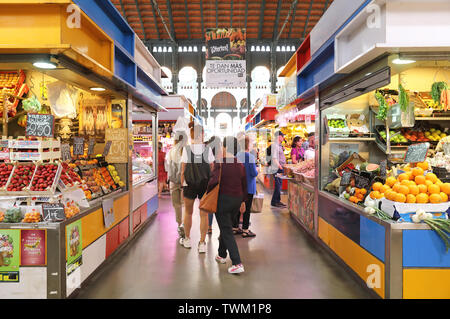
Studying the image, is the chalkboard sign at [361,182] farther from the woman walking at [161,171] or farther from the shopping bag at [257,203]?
the woman walking at [161,171]

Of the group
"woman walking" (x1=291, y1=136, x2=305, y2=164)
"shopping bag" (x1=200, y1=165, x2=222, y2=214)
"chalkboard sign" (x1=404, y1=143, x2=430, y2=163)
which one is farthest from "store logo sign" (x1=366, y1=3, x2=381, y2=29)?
"woman walking" (x1=291, y1=136, x2=305, y2=164)

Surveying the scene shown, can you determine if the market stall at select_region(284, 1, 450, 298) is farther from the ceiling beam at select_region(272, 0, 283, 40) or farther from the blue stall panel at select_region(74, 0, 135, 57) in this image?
the ceiling beam at select_region(272, 0, 283, 40)

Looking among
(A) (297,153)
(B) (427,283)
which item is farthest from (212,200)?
(A) (297,153)

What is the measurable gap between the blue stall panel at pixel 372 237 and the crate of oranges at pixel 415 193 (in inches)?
9.8

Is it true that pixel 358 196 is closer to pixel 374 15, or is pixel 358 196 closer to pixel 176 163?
pixel 374 15

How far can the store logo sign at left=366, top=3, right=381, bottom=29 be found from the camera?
9.80ft

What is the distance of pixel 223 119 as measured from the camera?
99.2 ft

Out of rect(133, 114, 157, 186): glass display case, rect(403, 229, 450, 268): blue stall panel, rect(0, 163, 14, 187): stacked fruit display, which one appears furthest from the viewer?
rect(133, 114, 157, 186): glass display case

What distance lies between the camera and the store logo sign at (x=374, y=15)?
2988mm

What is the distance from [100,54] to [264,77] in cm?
2109

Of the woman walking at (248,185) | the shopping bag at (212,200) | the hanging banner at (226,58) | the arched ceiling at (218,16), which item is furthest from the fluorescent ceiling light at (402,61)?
the arched ceiling at (218,16)

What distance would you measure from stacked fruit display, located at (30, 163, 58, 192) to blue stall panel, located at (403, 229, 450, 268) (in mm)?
3490

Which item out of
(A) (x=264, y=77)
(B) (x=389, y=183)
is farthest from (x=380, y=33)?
(A) (x=264, y=77)
